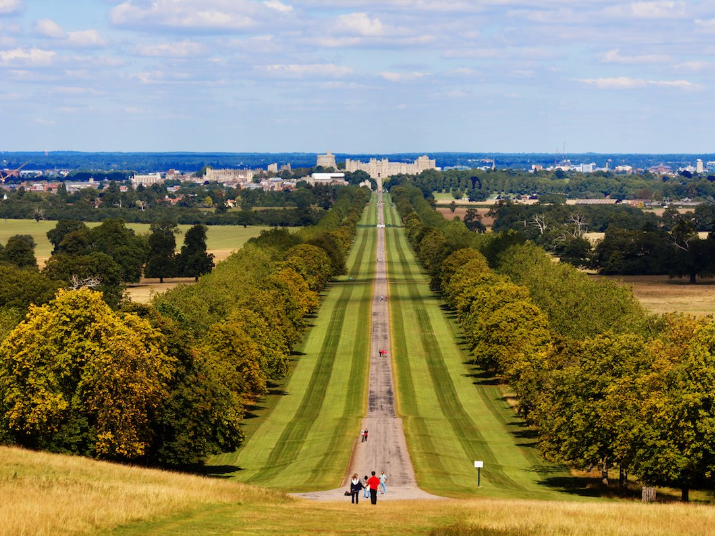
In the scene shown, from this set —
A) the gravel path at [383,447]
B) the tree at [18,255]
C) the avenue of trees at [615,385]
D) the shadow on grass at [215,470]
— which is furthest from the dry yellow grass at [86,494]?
the tree at [18,255]

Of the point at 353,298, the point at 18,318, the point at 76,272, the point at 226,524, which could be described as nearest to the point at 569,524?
the point at 226,524

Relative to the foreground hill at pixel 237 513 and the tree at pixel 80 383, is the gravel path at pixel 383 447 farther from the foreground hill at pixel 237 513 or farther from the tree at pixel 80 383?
the tree at pixel 80 383

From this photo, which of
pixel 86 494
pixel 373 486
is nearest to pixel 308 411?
pixel 373 486

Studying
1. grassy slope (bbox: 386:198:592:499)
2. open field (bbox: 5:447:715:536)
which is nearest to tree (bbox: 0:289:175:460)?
open field (bbox: 5:447:715:536)

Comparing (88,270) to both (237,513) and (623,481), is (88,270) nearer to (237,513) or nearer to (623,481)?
(623,481)

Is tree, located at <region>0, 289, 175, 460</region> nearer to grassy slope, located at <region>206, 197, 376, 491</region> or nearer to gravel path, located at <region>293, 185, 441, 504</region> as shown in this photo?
grassy slope, located at <region>206, 197, 376, 491</region>

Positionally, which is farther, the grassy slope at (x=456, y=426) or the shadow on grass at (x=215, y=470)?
the shadow on grass at (x=215, y=470)

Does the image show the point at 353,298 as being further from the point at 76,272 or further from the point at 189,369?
the point at 189,369
